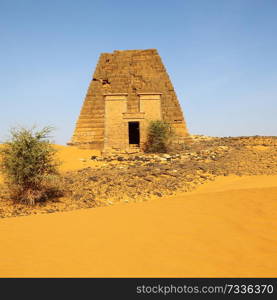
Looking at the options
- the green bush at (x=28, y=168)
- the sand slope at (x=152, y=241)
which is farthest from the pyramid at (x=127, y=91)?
the sand slope at (x=152, y=241)

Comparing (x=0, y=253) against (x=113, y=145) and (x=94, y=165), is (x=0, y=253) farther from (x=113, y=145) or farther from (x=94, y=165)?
(x=113, y=145)

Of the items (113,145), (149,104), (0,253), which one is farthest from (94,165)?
(0,253)

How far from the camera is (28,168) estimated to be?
764 cm

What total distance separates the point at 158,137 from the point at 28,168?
9.51 meters

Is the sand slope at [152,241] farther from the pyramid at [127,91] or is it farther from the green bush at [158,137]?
the pyramid at [127,91]

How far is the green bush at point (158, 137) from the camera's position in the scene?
635 inches

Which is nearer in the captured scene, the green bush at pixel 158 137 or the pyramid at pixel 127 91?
the green bush at pixel 158 137

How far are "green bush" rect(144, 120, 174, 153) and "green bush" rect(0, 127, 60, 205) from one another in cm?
862

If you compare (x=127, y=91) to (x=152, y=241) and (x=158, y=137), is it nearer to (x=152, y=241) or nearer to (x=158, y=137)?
(x=158, y=137)

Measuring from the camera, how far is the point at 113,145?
17.1 meters

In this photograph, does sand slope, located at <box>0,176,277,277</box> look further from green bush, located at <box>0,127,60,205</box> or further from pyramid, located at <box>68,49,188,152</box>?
pyramid, located at <box>68,49,188,152</box>

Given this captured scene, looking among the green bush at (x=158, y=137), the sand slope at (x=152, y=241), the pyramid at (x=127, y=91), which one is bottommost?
→ the sand slope at (x=152, y=241)

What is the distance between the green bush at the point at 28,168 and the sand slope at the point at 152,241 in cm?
211

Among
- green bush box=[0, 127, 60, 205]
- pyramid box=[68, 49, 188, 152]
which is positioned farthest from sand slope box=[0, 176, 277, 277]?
pyramid box=[68, 49, 188, 152]
